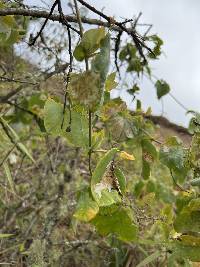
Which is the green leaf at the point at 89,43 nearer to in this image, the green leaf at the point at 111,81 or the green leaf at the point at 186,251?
the green leaf at the point at 111,81

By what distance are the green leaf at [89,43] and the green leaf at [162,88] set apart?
0.98 m

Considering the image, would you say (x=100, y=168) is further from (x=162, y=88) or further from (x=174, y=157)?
(x=162, y=88)

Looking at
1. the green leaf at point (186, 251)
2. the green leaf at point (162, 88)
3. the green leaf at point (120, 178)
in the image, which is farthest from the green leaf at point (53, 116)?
the green leaf at point (162, 88)

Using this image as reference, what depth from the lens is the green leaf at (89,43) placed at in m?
0.64

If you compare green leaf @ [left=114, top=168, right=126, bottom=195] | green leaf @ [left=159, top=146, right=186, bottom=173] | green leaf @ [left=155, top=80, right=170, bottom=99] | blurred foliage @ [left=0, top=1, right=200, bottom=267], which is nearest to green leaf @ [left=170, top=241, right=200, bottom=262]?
blurred foliage @ [left=0, top=1, right=200, bottom=267]

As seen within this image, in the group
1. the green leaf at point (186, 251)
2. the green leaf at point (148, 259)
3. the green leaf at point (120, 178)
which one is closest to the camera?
the green leaf at point (120, 178)

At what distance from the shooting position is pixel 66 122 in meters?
0.72

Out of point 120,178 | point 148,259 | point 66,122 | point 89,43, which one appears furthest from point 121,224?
point 148,259

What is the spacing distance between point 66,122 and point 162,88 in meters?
0.94

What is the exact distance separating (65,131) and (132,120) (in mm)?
592

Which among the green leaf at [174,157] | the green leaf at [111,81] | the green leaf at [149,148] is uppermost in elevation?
the green leaf at [149,148]

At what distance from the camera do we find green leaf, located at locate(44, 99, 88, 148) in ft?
2.32

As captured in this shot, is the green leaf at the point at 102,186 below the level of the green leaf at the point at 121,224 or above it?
above

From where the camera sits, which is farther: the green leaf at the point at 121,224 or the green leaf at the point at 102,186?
the green leaf at the point at 121,224
